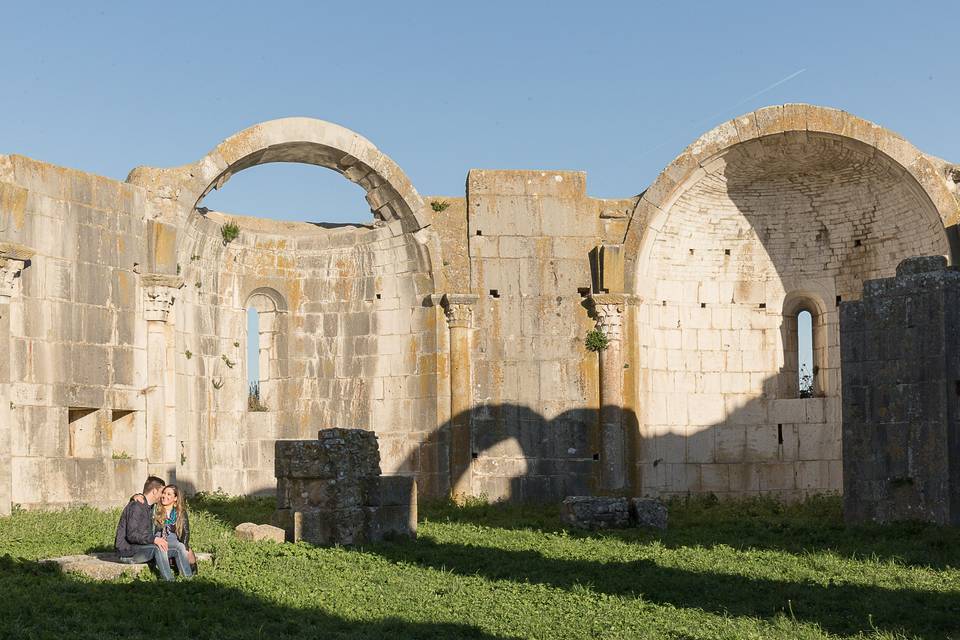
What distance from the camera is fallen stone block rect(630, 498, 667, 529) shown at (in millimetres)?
19078

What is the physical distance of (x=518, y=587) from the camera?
13188 mm

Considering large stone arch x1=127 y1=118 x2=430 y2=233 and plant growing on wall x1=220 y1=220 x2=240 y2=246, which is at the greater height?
large stone arch x1=127 y1=118 x2=430 y2=233

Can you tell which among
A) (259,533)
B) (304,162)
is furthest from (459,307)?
(259,533)

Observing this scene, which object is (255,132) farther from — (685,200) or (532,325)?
(685,200)

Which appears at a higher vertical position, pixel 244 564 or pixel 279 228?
pixel 279 228

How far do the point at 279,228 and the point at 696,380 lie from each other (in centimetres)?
922

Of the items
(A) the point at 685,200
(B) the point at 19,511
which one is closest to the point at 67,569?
(B) the point at 19,511

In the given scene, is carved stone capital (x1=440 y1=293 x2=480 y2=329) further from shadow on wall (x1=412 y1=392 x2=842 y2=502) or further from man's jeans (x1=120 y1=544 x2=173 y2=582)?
man's jeans (x1=120 y1=544 x2=173 y2=582)

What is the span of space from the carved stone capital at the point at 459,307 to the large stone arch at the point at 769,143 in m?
3.13

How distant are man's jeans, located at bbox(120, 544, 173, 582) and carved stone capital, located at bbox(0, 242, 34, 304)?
738 centimetres

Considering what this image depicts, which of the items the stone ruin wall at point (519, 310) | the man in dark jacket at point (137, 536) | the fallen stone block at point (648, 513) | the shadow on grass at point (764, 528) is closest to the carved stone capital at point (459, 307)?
the stone ruin wall at point (519, 310)

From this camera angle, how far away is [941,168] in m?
22.8

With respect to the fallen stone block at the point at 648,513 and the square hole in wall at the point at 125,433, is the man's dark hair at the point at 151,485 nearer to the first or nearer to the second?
the square hole in wall at the point at 125,433

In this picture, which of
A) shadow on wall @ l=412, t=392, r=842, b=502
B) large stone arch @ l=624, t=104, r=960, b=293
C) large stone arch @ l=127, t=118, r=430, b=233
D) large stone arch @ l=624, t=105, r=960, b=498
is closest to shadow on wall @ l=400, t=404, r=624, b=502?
shadow on wall @ l=412, t=392, r=842, b=502
